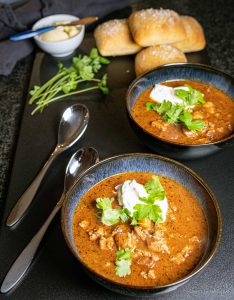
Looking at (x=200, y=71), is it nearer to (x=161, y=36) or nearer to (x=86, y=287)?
(x=161, y=36)

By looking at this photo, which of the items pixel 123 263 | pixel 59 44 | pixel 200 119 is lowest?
pixel 200 119

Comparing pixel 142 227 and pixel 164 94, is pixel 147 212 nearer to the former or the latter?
pixel 142 227

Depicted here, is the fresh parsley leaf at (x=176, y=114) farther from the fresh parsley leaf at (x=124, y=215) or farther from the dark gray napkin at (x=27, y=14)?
the dark gray napkin at (x=27, y=14)

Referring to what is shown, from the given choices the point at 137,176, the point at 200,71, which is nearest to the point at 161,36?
the point at 200,71

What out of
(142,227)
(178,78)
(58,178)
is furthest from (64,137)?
(142,227)

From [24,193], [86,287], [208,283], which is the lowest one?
[208,283]

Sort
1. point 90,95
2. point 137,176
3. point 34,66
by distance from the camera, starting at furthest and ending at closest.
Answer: point 34,66 < point 90,95 < point 137,176
